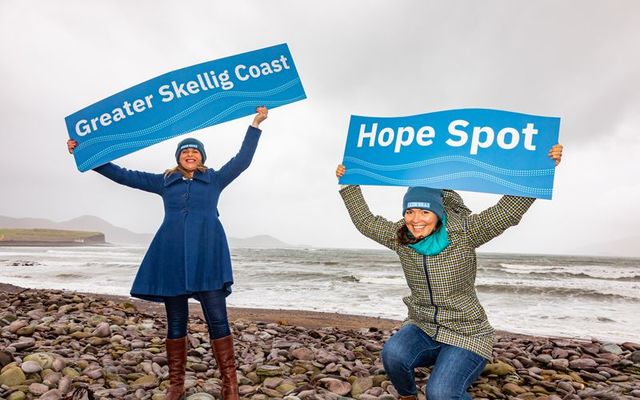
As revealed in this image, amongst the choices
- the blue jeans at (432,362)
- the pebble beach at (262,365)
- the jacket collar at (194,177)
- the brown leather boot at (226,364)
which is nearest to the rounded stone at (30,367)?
the pebble beach at (262,365)

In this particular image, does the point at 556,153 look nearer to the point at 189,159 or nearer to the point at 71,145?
the point at 189,159

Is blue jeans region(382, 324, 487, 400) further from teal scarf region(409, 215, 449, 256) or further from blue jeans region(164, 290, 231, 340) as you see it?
blue jeans region(164, 290, 231, 340)

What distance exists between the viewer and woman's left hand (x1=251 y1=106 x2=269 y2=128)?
12.0 ft

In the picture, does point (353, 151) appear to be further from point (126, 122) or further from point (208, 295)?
point (126, 122)

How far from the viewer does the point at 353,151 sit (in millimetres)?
3568

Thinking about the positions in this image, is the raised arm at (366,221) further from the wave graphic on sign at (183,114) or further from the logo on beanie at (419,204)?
the wave graphic on sign at (183,114)

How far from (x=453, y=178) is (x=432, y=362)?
141 cm

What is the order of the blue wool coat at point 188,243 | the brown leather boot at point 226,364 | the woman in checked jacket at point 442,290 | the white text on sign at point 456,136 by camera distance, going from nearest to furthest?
the woman in checked jacket at point 442,290 < the white text on sign at point 456,136 < the blue wool coat at point 188,243 < the brown leather boot at point 226,364

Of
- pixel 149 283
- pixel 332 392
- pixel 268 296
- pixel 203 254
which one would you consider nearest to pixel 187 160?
pixel 203 254

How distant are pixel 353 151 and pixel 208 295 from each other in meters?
1.74

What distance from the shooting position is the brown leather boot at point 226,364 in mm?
3297

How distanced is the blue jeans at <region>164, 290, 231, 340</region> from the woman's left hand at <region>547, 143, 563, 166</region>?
9.01ft

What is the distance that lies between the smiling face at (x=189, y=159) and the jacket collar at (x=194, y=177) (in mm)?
61

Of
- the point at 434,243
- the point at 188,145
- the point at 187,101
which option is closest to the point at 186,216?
the point at 188,145
